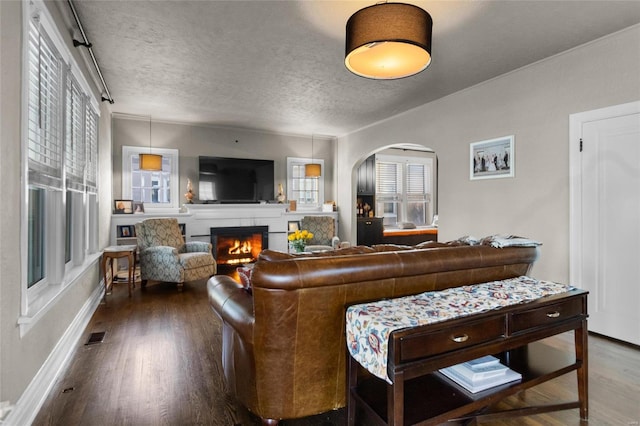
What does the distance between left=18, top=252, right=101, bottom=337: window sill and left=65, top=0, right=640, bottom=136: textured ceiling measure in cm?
218

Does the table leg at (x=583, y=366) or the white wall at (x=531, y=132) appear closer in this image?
the table leg at (x=583, y=366)

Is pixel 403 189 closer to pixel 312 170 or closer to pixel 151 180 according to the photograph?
pixel 312 170

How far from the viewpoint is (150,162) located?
18.4 ft

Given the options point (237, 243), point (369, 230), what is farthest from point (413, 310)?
point (369, 230)

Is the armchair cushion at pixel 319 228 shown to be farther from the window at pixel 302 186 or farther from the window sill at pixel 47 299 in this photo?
the window sill at pixel 47 299

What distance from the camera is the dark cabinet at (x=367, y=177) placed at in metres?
7.75

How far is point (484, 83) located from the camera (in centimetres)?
421

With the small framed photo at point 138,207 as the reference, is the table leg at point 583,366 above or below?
below

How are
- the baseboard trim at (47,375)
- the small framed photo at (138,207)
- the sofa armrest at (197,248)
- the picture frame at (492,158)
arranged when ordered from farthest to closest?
the small framed photo at (138,207) < the sofa armrest at (197,248) < the picture frame at (492,158) < the baseboard trim at (47,375)

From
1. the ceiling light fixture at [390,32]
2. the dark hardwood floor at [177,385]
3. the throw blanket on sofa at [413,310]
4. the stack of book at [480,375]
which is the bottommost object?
the dark hardwood floor at [177,385]

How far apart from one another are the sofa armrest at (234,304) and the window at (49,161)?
1.01m

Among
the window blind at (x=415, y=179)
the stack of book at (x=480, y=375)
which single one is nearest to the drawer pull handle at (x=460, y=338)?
the stack of book at (x=480, y=375)

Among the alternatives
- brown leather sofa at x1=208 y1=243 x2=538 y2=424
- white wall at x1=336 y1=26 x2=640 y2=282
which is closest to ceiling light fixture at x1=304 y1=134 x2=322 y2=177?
white wall at x1=336 y1=26 x2=640 y2=282

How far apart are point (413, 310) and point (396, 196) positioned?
7290 mm
